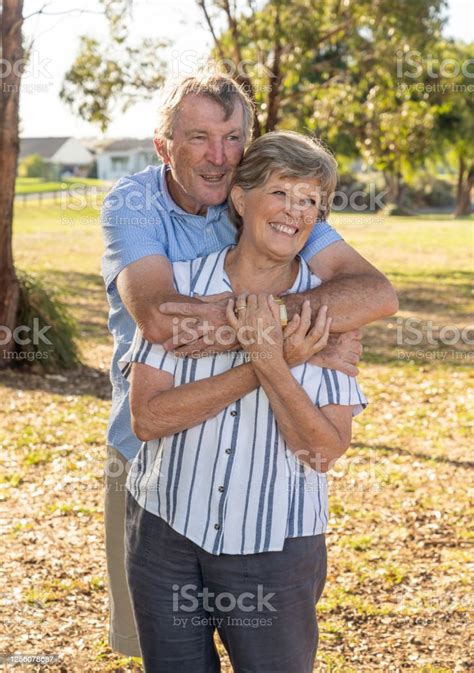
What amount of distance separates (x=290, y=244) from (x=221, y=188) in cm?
43

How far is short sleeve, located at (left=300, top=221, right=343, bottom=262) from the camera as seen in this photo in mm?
2842

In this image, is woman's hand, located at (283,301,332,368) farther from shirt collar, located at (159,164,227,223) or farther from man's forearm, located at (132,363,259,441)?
shirt collar, located at (159,164,227,223)

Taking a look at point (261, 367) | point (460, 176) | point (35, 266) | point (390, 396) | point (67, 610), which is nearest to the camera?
point (261, 367)

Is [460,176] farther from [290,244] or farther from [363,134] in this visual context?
[290,244]

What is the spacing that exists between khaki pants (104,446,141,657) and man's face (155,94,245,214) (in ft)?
3.48

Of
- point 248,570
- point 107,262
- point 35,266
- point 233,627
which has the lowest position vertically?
point 35,266

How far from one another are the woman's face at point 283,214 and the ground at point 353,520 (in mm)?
2720

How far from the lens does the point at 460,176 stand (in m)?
54.8

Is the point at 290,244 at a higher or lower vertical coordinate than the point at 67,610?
higher

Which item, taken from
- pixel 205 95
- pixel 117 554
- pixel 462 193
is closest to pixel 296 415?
pixel 205 95

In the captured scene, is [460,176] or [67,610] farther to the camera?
[460,176]

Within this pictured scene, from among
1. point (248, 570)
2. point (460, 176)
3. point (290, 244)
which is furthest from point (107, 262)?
point (460, 176)

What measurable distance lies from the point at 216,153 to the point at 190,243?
290 mm

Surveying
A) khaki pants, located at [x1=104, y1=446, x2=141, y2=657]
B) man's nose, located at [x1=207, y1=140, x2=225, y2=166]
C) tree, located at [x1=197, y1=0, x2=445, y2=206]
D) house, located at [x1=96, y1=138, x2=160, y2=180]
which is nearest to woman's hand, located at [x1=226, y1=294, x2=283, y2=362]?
man's nose, located at [x1=207, y1=140, x2=225, y2=166]
